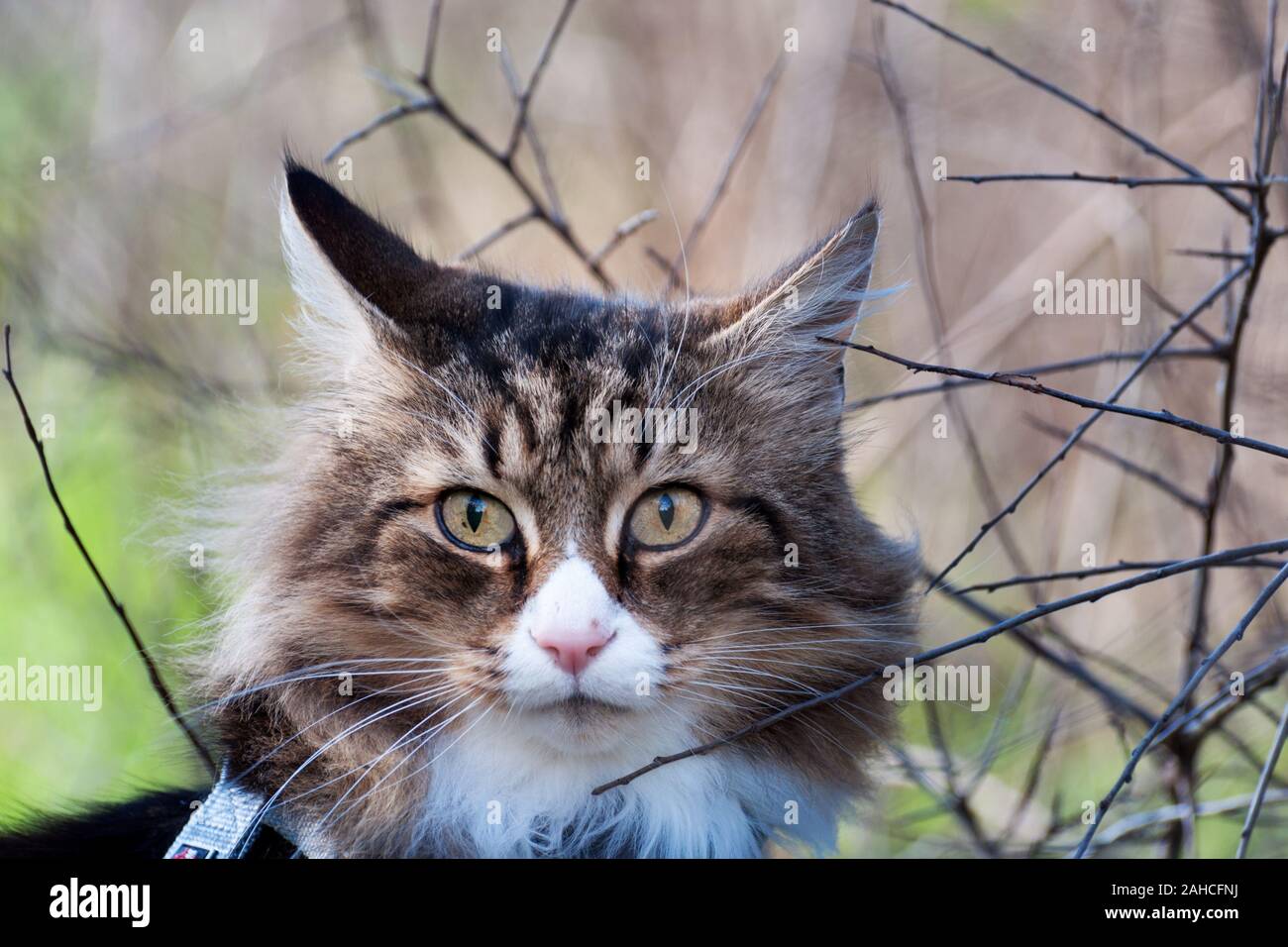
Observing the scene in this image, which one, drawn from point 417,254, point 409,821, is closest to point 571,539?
point 409,821

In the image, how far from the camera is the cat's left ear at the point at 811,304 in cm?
226

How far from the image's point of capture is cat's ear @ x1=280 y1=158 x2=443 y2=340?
2.15 m

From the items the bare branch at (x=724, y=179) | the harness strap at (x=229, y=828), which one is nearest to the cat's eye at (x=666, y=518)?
the bare branch at (x=724, y=179)

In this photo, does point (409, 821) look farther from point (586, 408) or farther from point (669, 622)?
point (586, 408)

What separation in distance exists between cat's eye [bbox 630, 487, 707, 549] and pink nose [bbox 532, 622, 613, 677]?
0.90 ft

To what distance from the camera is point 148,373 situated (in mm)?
4172

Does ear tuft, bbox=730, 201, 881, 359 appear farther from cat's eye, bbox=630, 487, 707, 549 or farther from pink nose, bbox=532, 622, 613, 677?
pink nose, bbox=532, 622, 613, 677

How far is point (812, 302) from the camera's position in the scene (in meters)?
2.37

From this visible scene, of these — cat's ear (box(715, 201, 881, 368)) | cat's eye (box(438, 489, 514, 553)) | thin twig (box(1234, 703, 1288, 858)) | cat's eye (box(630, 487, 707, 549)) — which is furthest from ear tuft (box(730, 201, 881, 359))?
thin twig (box(1234, 703, 1288, 858))

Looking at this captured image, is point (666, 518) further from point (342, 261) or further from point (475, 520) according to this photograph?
point (342, 261)

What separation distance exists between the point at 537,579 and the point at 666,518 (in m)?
0.30

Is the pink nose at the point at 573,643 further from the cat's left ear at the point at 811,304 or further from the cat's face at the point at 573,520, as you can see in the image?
the cat's left ear at the point at 811,304

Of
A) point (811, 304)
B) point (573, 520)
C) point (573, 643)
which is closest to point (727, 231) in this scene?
point (811, 304)

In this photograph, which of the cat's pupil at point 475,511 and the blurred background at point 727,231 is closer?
the cat's pupil at point 475,511
